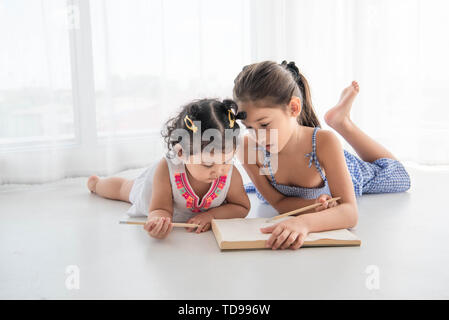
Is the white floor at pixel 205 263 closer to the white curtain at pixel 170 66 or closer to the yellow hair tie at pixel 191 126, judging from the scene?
the yellow hair tie at pixel 191 126

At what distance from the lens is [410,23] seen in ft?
6.84

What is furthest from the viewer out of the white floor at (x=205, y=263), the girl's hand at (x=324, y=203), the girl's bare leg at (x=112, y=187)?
the girl's bare leg at (x=112, y=187)

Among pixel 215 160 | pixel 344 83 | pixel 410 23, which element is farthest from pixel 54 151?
pixel 410 23

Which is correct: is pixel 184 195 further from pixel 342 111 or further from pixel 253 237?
pixel 342 111

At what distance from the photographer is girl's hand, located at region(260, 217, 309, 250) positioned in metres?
0.88

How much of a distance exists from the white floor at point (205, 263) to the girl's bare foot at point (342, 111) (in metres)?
0.33

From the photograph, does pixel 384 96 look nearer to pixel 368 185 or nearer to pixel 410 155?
pixel 410 155

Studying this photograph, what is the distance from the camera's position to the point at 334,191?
3.45 feet

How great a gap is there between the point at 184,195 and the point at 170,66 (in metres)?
0.95

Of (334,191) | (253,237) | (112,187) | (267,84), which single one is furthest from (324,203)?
(112,187)

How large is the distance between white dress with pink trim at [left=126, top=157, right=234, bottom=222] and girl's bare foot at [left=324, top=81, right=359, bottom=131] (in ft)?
1.62

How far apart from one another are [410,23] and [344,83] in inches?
15.6

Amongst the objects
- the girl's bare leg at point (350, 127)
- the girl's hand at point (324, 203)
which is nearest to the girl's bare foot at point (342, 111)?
the girl's bare leg at point (350, 127)

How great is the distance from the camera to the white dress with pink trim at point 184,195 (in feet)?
3.50
